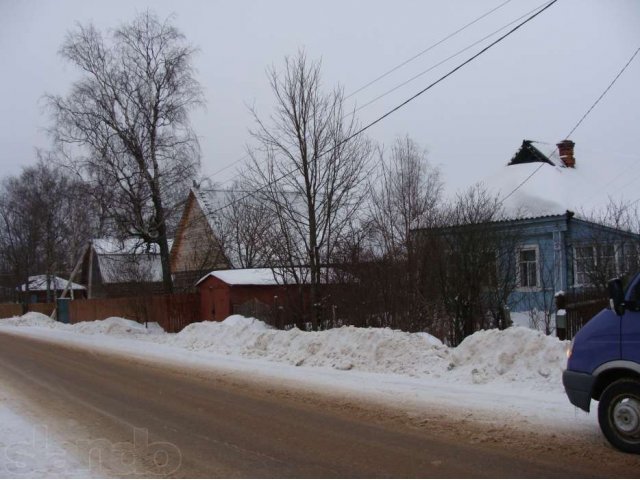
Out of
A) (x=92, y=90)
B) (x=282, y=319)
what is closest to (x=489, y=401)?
(x=282, y=319)

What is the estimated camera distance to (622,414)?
6020mm

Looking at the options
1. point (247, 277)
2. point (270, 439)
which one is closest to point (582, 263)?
point (270, 439)

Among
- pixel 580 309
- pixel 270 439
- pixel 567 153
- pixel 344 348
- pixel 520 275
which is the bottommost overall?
pixel 270 439

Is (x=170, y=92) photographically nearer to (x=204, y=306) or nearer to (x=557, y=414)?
(x=204, y=306)

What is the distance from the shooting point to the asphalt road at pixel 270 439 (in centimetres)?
565

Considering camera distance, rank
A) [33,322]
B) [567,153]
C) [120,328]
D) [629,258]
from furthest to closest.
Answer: [33,322] → [567,153] → [120,328] → [629,258]

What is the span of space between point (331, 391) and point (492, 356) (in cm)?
283

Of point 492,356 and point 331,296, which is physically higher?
point 331,296

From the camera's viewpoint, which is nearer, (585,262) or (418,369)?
(418,369)

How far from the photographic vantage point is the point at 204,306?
24391 millimetres

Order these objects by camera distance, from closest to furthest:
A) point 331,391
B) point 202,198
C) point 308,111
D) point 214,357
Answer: point 331,391 < point 214,357 < point 308,111 < point 202,198

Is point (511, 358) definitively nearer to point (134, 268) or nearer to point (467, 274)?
point (467, 274)

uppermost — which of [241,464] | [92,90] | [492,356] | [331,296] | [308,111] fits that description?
[92,90]

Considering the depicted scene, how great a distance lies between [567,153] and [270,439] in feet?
81.8
